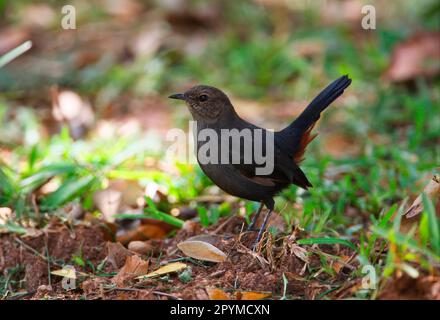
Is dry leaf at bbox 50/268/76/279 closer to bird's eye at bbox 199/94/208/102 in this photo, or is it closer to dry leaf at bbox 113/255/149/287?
dry leaf at bbox 113/255/149/287

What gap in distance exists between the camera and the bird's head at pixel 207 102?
4871 mm

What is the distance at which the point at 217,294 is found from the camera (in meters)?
3.56

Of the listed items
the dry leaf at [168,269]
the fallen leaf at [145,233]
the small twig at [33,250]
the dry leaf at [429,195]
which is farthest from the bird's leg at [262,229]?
the small twig at [33,250]

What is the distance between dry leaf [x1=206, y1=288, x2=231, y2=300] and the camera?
3541 millimetres

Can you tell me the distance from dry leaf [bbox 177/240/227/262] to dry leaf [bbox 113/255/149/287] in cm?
26

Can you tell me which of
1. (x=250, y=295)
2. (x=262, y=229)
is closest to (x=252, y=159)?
(x=262, y=229)

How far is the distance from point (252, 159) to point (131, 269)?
1120mm

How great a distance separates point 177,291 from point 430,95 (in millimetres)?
4821

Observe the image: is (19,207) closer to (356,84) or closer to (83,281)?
(83,281)

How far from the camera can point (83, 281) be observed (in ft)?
13.5

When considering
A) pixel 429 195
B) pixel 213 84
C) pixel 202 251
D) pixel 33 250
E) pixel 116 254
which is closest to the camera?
pixel 429 195

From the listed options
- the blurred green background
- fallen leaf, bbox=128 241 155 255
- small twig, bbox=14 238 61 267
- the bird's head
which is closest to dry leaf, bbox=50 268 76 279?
small twig, bbox=14 238 61 267

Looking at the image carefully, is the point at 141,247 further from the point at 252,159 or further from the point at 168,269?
the point at 252,159
